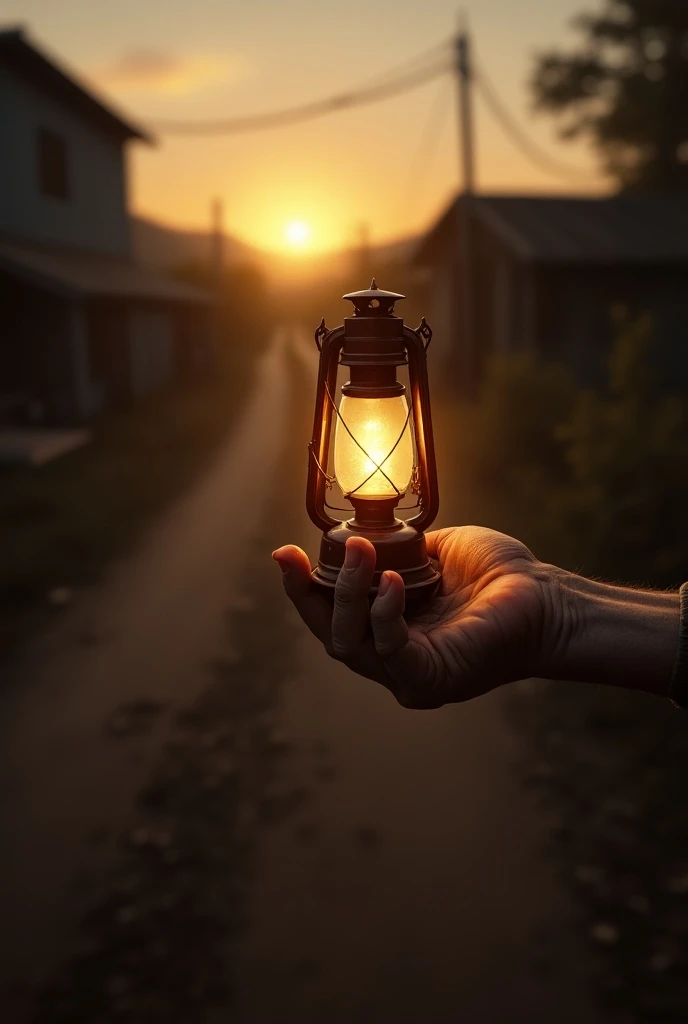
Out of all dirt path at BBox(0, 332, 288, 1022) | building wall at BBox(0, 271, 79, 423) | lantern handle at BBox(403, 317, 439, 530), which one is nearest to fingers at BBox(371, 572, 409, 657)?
lantern handle at BBox(403, 317, 439, 530)

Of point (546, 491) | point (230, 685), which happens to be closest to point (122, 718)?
point (230, 685)

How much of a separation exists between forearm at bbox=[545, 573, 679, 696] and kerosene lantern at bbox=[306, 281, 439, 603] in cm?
32

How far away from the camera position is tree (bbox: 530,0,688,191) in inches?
1144

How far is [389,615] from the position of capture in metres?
1.83

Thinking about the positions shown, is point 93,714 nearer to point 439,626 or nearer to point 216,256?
point 439,626

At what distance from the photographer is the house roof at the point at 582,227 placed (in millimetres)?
17219

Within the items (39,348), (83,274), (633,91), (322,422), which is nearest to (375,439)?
(322,422)

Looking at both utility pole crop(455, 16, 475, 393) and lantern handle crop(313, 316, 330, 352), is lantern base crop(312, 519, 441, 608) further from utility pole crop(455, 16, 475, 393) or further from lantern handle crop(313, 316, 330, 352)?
utility pole crop(455, 16, 475, 393)

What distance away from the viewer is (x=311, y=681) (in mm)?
6277

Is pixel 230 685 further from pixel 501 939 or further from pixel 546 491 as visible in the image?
pixel 546 491

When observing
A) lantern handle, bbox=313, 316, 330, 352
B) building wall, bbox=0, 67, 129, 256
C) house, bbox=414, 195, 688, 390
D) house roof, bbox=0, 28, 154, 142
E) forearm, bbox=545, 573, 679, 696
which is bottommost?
forearm, bbox=545, 573, 679, 696

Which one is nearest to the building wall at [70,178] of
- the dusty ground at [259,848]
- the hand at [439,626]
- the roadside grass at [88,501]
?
the roadside grass at [88,501]

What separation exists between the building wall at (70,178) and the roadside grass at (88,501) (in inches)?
162

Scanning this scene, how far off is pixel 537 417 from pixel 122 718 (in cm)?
698
